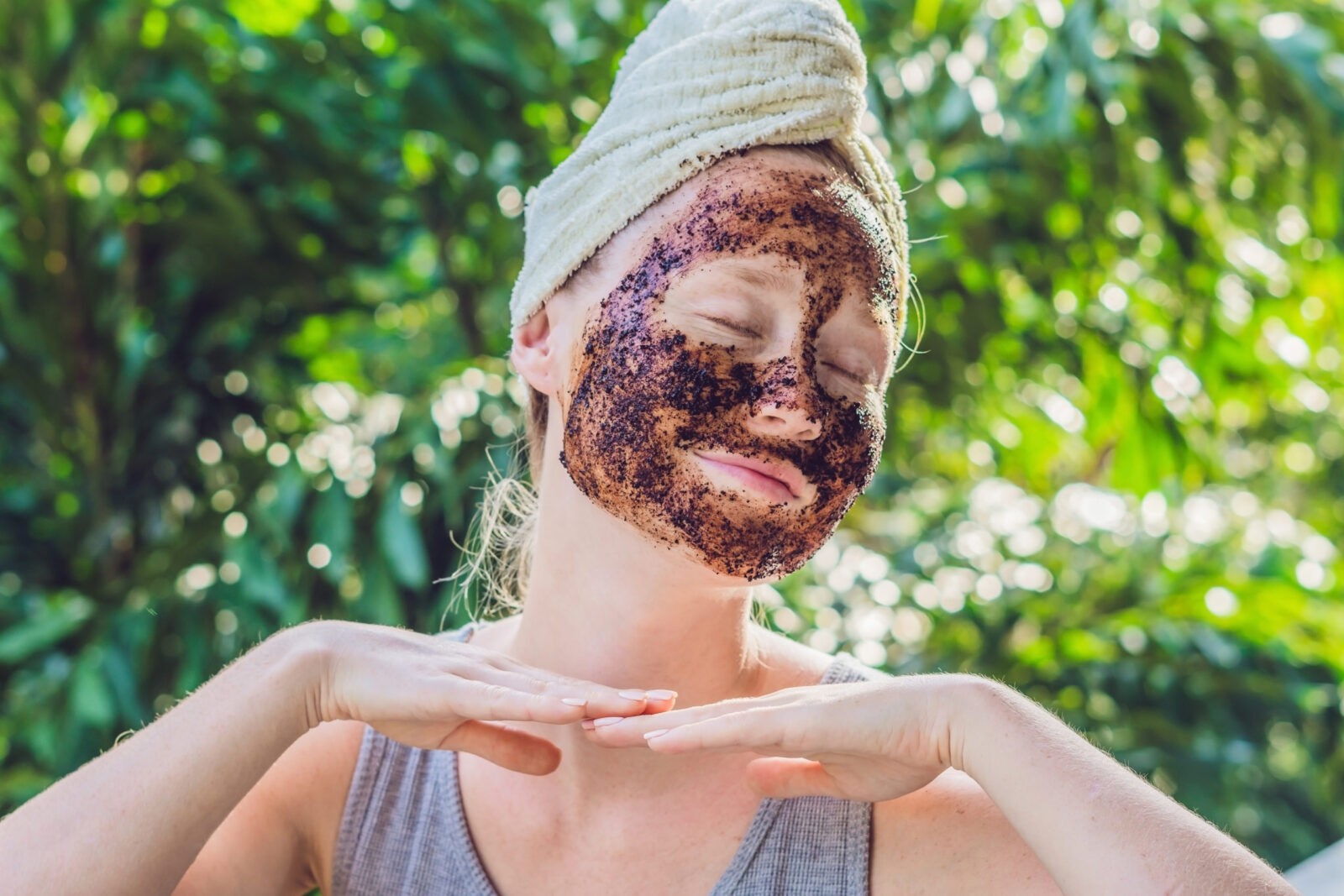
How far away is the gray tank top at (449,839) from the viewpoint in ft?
2.88

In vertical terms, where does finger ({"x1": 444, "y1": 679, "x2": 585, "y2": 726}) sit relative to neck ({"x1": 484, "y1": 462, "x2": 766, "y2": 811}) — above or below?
above

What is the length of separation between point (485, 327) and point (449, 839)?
936mm

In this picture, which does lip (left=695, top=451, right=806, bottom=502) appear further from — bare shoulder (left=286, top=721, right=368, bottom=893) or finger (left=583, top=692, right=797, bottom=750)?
bare shoulder (left=286, top=721, right=368, bottom=893)

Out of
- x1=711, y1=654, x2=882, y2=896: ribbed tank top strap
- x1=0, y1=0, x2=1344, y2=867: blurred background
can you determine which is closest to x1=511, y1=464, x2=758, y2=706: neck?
x1=711, y1=654, x2=882, y2=896: ribbed tank top strap

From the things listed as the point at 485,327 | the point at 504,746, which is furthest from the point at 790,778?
the point at 485,327

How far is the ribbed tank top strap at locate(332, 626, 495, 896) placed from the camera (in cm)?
95

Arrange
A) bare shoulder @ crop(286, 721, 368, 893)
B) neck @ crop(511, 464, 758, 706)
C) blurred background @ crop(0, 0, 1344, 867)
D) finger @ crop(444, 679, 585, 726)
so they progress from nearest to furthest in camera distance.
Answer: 1. finger @ crop(444, 679, 585, 726)
2. neck @ crop(511, 464, 758, 706)
3. bare shoulder @ crop(286, 721, 368, 893)
4. blurred background @ crop(0, 0, 1344, 867)

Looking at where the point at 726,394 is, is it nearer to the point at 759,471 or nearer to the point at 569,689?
the point at 759,471

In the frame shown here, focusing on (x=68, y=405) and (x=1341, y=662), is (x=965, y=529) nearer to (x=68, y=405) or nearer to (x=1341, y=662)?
(x=1341, y=662)

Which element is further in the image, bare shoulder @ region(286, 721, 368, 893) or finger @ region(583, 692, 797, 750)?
bare shoulder @ region(286, 721, 368, 893)

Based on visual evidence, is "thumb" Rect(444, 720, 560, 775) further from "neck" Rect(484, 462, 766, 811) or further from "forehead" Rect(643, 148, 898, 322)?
"forehead" Rect(643, 148, 898, 322)

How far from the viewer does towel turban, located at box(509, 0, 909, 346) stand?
85cm

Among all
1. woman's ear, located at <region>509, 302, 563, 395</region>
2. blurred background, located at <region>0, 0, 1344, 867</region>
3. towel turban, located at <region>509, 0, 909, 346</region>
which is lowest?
blurred background, located at <region>0, 0, 1344, 867</region>

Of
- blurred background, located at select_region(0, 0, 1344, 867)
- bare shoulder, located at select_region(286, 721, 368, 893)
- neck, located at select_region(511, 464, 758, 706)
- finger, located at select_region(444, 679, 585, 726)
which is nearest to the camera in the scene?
finger, located at select_region(444, 679, 585, 726)
